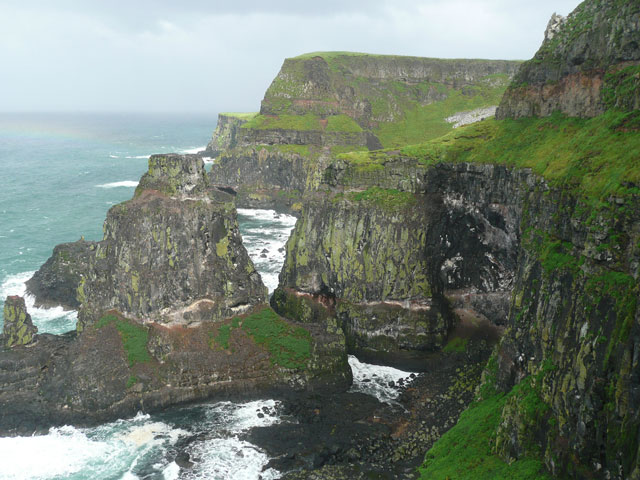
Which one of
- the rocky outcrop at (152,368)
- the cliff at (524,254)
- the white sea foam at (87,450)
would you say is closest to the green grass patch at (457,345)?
the cliff at (524,254)

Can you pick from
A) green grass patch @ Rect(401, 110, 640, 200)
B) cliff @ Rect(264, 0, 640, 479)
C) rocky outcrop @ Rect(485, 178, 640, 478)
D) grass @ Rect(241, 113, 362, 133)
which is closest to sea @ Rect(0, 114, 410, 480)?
cliff @ Rect(264, 0, 640, 479)

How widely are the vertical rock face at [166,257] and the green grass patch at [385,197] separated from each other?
12366 millimetres

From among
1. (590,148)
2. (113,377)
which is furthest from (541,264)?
(113,377)

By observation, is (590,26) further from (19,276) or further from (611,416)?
(19,276)

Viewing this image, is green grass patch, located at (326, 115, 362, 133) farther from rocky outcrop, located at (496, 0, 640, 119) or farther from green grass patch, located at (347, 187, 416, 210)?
rocky outcrop, located at (496, 0, 640, 119)

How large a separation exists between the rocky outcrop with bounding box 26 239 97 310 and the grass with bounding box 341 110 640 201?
28939mm

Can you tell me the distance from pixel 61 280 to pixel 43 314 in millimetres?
3707

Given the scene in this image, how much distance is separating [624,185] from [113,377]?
31414 millimetres

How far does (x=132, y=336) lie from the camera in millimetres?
36062

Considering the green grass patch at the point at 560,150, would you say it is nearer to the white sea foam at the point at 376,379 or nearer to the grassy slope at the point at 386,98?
the white sea foam at the point at 376,379

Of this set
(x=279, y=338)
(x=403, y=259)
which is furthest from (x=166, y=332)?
(x=403, y=259)

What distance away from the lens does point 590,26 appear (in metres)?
32.0

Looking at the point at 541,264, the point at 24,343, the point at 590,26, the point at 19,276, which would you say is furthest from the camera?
the point at 19,276

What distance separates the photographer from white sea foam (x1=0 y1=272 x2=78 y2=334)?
151 feet
